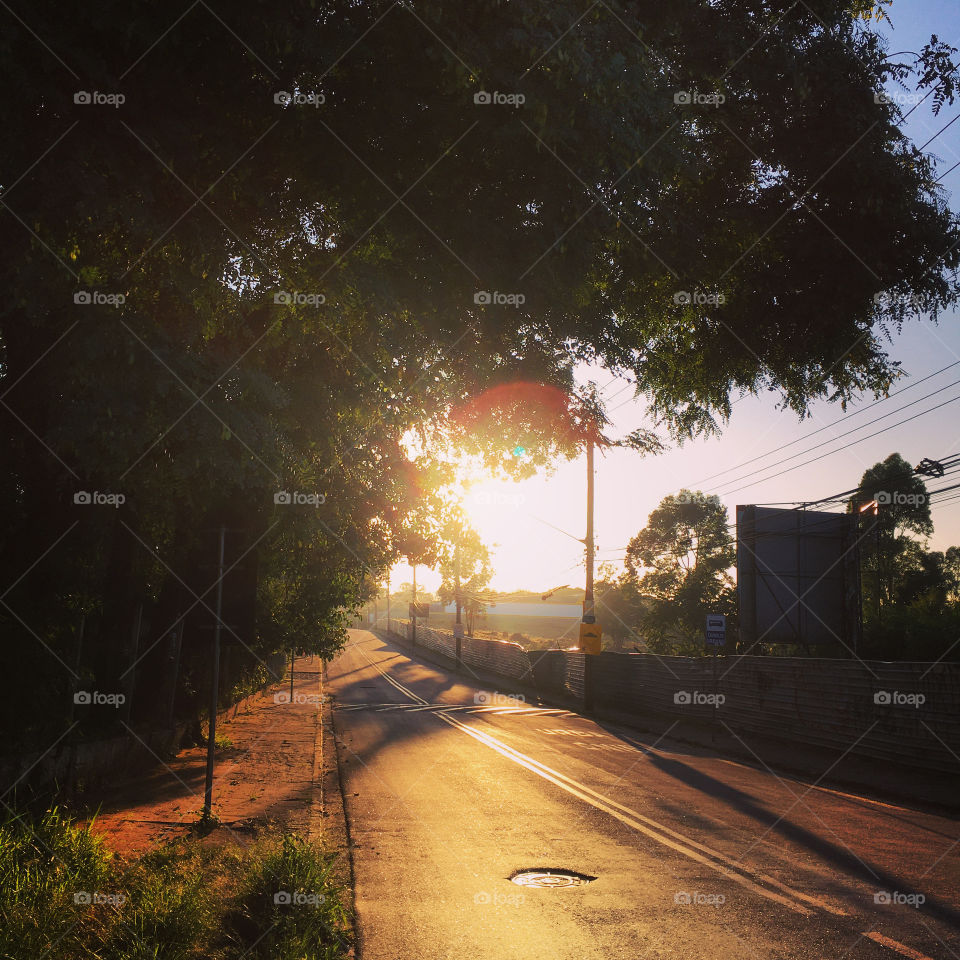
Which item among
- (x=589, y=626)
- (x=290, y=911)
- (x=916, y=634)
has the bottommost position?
(x=290, y=911)

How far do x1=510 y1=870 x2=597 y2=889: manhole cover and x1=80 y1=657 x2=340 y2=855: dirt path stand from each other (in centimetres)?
257

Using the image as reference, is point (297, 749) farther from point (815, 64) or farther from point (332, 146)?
point (815, 64)

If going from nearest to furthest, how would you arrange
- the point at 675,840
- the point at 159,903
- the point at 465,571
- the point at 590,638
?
the point at 159,903 < the point at 675,840 < the point at 590,638 < the point at 465,571

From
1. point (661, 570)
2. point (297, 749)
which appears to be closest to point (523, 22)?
point (297, 749)

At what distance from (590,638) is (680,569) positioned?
4332cm

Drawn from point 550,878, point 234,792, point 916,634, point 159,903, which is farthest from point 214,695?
point 916,634

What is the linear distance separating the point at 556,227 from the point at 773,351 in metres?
3.22

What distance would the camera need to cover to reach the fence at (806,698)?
1572 centimetres

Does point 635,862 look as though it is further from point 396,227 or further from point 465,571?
point 465,571

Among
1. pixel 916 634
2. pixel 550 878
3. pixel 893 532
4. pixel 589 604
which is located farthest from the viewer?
pixel 893 532

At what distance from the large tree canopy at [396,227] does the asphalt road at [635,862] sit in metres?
3.87

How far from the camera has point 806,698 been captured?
798 inches

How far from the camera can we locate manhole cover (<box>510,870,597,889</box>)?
7219 mm

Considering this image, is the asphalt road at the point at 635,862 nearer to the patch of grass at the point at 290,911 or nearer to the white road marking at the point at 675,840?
the white road marking at the point at 675,840
